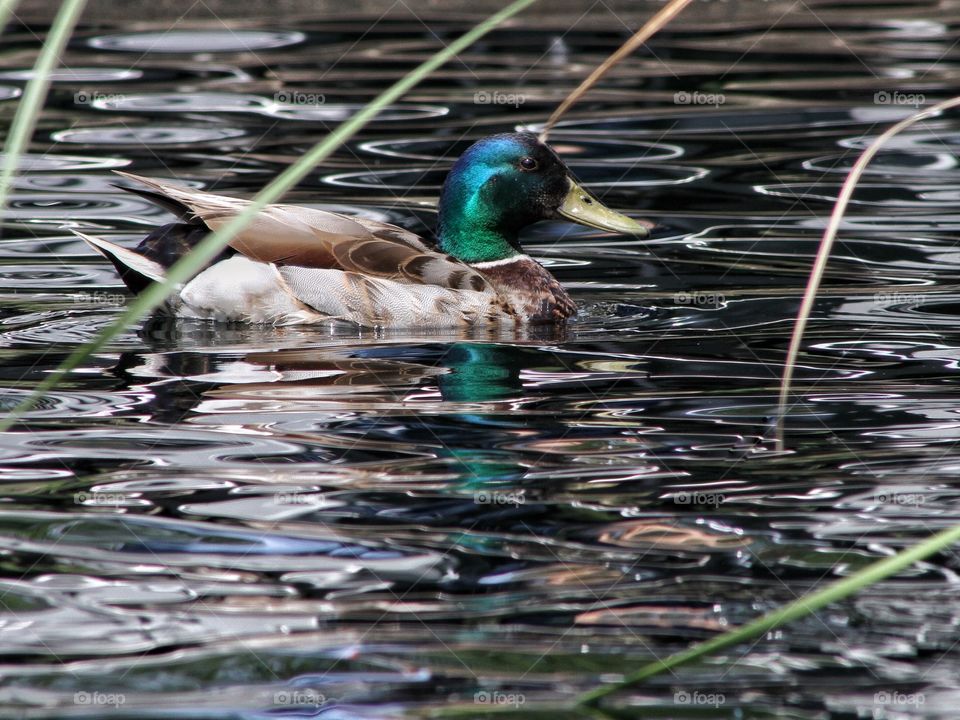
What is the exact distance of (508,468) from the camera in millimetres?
5316

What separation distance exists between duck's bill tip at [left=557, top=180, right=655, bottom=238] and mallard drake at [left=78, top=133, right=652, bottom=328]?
18.7 inches

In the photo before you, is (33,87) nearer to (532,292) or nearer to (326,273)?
(326,273)

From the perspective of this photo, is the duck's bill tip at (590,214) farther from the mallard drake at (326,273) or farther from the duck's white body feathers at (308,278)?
the duck's white body feathers at (308,278)

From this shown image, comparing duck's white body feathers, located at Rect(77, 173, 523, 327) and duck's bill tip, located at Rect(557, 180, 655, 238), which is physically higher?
duck's bill tip, located at Rect(557, 180, 655, 238)

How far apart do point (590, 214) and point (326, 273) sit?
158cm

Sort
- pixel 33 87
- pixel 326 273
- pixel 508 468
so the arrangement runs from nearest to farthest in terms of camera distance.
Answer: pixel 33 87
pixel 508 468
pixel 326 273

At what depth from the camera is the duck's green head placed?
318 inches

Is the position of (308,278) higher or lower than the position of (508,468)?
higher

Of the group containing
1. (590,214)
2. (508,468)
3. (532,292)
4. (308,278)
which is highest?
(590,214)

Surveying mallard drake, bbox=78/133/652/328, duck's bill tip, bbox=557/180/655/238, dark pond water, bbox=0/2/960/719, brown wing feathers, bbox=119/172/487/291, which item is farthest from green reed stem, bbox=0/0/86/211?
duck's bill tip, bbox=557/180/655/238

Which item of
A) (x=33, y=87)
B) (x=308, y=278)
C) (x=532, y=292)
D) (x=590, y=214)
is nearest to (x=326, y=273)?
(x=308, y=278)

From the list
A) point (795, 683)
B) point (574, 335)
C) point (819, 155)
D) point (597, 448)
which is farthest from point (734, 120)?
point (795, 683)

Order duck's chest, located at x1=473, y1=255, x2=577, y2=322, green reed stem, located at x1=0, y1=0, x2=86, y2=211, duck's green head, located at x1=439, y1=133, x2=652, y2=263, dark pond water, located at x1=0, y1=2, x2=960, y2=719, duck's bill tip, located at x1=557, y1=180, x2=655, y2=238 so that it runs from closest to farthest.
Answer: green reed stem, located at x1=0, y1=0, x2=86, y2=211
dark pond water, located at x1=0, y1=2, x2=960, y2=719
duck's chest, located at x1=473, y1=255, x2=577, y2=322
duck's green head, located at x1=439, y1=133, x2=652, y2=263
duck's bill tip, located at x1=557, y1=180, x2=655, y2=238

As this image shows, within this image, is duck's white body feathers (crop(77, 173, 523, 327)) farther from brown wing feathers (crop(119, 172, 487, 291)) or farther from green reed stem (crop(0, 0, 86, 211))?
green reed stem (crop(0, 0, 86, 211))
